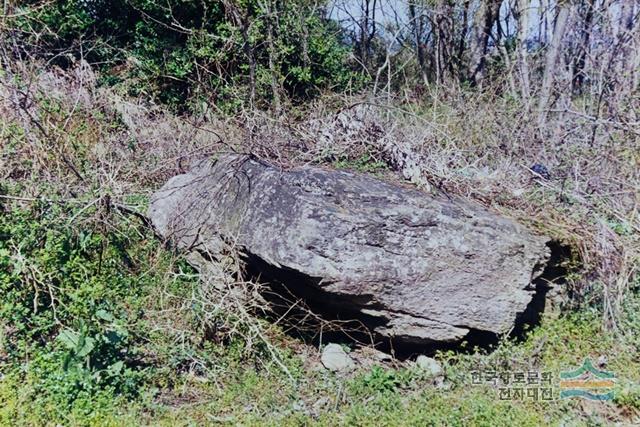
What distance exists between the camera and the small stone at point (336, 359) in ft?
10.5

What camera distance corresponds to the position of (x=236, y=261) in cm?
342

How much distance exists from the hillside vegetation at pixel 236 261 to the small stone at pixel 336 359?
9cm

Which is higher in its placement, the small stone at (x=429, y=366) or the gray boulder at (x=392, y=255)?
the gray boulder at (x=392, y=255)

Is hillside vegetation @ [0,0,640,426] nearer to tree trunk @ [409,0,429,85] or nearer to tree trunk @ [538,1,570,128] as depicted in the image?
tree trunk @ [538,1,570,128]

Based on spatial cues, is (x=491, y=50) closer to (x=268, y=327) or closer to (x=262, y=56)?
(x=262, y=56)

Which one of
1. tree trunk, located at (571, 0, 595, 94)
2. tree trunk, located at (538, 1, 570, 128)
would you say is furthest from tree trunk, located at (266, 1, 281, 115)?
tree trunk, located at (571, 0, 595, 94)

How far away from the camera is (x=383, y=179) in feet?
12.2

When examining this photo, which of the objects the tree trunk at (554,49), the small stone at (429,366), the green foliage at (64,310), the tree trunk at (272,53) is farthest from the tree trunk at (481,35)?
the green foliage at (64,310)

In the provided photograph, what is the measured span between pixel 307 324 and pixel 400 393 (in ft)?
2.71

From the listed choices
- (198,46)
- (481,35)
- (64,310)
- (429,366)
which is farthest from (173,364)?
(481,35)

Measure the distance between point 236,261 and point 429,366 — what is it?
147cm

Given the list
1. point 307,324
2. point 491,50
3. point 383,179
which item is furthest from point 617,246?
point 491,50

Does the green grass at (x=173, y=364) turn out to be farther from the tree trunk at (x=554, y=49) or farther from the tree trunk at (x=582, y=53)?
the tree trunk at (x=554, y=49)

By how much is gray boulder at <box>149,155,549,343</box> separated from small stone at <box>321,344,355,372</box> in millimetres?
240
